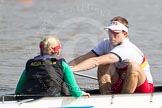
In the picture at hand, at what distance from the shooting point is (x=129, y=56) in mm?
9320

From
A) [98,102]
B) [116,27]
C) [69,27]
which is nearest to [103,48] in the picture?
[116,27]

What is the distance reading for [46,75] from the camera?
28.7 feet

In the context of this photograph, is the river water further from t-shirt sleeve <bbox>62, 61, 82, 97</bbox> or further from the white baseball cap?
t-shirt sleeve <bbox>62, 61, 82, 97</bbox>

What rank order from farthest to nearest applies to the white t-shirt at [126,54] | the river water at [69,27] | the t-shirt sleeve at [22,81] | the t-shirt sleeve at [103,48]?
the river water at [69,27]
the t-shirt sleeve at [103,48]
the white t-shirt at [126,54]
the t-shirt sleeve at [22,81]

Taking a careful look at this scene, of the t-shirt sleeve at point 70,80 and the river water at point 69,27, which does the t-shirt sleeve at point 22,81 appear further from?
the river water at point 69,27

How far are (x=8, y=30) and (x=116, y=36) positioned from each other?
11271 mm

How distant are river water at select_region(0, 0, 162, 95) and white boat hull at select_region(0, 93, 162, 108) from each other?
359cm

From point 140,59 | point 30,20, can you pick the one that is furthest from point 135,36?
point 140,59

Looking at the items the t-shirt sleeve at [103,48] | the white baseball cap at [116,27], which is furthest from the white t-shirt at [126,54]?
the t-shirt sleeve at [103,48]

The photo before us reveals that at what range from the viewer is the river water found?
599 inches

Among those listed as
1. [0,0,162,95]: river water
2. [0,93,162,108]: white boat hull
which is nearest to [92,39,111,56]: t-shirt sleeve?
[0,93,162,108]: white boat hull

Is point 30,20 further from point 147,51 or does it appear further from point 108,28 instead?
point 108,28

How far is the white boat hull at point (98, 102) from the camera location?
8719mm

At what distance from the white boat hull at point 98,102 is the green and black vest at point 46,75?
12 cm
